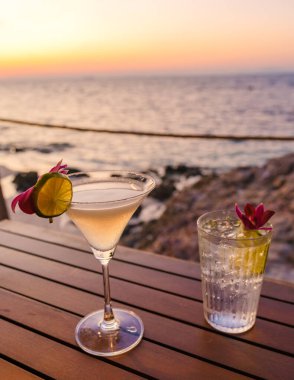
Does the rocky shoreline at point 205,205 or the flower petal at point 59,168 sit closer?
the flower petal at point 59,168

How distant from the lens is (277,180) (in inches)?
297

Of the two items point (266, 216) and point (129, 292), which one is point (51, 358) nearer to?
point (129, 292)

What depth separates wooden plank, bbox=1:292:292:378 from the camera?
0.96m

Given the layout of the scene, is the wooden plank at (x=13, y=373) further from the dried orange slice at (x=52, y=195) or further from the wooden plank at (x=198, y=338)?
the dried orange slice at (x=52, y=195)

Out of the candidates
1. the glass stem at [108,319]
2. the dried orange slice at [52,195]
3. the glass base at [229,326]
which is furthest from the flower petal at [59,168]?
the glass base at [229,326]

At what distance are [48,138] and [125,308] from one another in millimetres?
15257

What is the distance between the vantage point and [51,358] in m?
1.01

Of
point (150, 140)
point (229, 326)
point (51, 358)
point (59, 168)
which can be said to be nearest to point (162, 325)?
point (229, 326)

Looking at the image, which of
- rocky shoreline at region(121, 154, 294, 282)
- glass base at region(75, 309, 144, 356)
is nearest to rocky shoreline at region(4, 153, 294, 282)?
rocky shoreline at region(121, 154, 294, 282)

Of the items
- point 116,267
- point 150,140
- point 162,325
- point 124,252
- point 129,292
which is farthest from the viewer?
point 150,140

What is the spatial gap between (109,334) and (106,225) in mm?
359

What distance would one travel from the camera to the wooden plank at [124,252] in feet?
4.88

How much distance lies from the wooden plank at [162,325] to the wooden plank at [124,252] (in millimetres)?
283

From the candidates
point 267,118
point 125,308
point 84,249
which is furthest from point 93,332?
point 267,118
